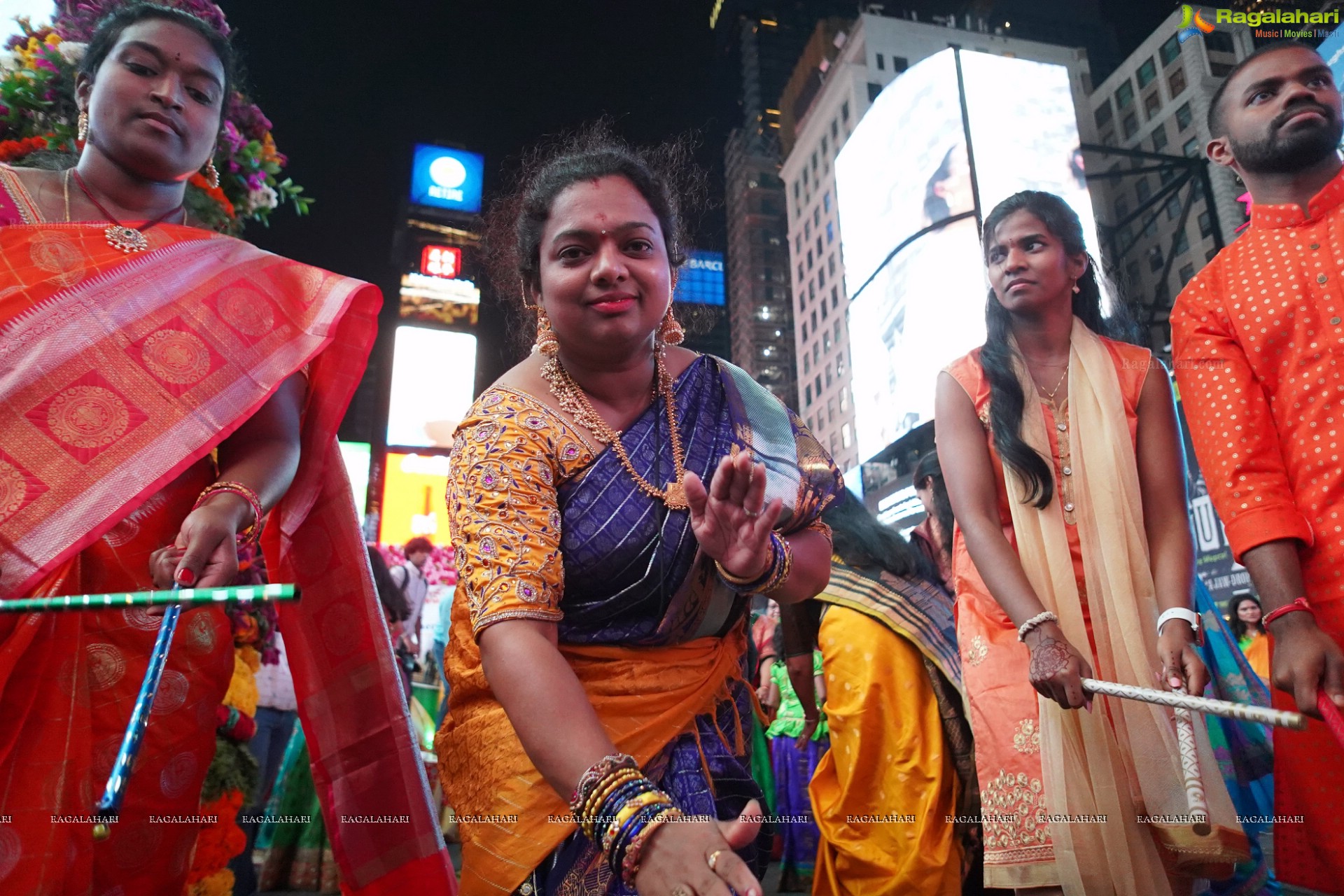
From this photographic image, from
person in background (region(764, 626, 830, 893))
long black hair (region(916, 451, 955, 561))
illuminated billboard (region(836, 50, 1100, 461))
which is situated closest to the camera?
long black hair (region(916, 451, 955, 561))

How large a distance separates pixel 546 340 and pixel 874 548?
2220 mm

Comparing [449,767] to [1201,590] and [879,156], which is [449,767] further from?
[879,156]

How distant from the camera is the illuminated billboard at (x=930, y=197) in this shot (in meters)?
14.9

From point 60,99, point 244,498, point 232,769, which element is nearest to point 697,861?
→ point 244,498

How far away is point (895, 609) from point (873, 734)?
0.47 meters

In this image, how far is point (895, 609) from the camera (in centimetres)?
342

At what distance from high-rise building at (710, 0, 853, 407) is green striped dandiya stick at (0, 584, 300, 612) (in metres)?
35.0

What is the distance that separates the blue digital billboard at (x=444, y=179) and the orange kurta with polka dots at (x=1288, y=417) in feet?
68.3

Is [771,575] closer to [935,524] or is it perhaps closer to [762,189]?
[935,524]

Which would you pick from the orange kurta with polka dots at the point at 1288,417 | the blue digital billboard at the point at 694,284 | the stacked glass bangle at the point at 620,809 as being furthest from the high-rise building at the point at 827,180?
the stacked glass bangle at the point at 620,809

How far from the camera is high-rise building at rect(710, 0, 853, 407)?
37375 millimetres

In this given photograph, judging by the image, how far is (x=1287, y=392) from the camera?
183 centimetres

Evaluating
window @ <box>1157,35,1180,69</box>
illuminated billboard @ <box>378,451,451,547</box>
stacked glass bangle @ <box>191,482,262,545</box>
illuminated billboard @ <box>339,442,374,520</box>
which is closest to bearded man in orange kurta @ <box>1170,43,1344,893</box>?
stacked glass bangle @ <box>191,482,262,545</box>

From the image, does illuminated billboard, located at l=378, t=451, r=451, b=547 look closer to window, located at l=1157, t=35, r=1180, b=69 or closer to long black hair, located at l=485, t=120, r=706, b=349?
window, located at l=1157, t=35, r=1180, b=69
